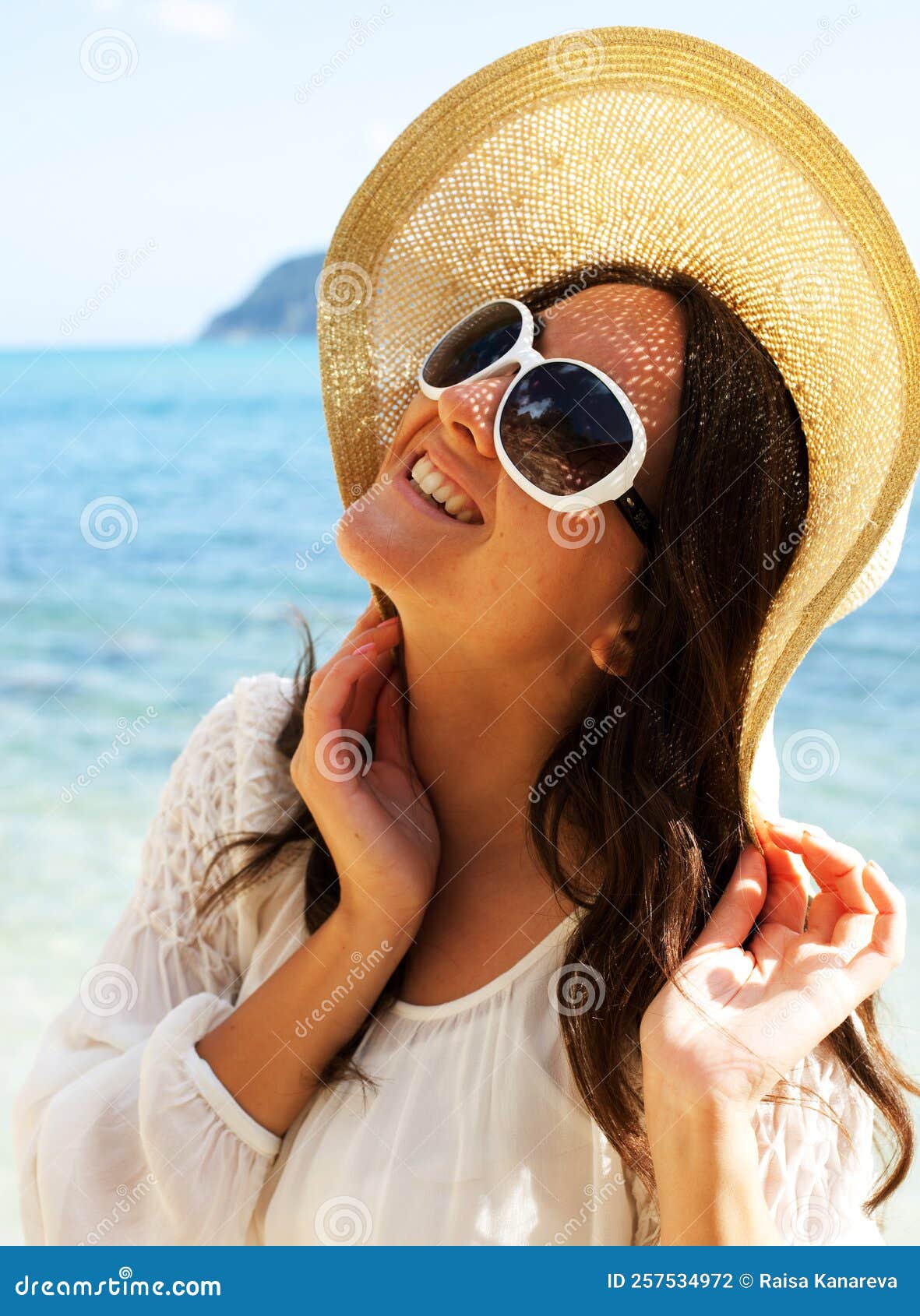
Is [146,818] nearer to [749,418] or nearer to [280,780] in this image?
[280,780]

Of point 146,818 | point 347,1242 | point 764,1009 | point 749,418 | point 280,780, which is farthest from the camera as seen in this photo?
point 146,818

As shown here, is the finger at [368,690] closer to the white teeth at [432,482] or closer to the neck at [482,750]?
the neck at [482,750]

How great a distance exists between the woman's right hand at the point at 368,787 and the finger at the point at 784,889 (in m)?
0.56

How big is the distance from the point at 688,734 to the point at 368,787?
56 centimetres

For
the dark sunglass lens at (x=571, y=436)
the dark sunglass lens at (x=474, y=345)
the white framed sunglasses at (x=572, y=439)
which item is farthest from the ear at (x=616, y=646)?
the dark sunglass lens at (x=474, y=345)

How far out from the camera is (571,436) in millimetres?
1886

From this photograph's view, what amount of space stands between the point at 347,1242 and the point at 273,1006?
37 centimetres

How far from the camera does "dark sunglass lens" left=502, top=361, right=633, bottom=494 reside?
188 centimetres

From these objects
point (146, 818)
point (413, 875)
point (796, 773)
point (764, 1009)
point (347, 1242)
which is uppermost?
point (764, 1009)

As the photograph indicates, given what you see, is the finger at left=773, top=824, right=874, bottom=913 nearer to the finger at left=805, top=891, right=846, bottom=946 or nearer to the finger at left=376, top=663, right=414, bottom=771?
the finger at left=805, top=891, right=846, bottom=946

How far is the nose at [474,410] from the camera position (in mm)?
1937

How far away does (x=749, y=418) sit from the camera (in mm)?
1932

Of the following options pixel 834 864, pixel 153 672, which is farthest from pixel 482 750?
pixel 153 672

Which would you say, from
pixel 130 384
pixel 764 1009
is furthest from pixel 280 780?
pixel 130 384
